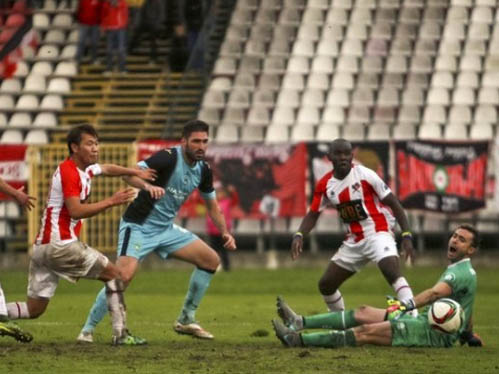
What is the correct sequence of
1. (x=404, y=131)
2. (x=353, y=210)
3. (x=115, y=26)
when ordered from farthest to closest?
(x=115, y=26), (x=404, y=131), (x=353, y=210)

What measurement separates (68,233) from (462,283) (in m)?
3.59

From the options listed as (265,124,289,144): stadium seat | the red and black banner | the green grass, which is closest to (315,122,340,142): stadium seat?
(265,124,289,144): stadium seat

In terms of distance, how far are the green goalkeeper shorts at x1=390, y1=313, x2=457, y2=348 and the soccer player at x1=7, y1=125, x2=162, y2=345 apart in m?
2.54

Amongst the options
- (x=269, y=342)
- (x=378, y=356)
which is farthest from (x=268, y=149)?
(x=378, y=356)

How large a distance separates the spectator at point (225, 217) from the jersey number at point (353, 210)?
13.0 meters

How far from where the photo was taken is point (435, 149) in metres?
27.4

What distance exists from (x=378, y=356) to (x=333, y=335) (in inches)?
26.5

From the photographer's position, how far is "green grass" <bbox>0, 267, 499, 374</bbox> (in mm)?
11336

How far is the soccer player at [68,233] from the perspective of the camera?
1270cm

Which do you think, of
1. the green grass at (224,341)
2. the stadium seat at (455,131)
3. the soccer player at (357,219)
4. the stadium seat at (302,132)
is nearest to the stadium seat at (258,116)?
the stadium seat at (302,132)

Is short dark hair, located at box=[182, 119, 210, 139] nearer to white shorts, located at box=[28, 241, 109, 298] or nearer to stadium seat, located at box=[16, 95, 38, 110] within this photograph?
white shorts, located at box=[28, 241, 109, 298]

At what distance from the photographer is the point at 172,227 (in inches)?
551

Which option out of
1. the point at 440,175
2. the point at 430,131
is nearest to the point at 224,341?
the point at 440,175

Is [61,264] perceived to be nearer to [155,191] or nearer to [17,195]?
[17,195]
